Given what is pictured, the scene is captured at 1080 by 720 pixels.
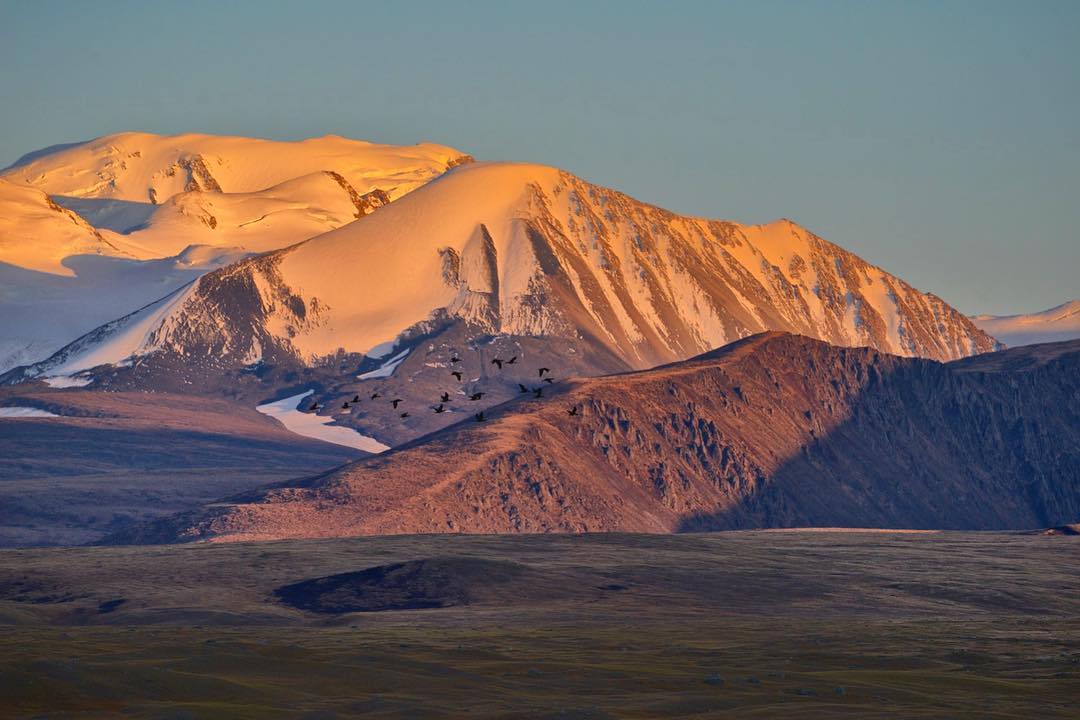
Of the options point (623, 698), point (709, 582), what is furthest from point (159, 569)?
point (623, 698)

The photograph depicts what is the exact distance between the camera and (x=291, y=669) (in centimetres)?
10294

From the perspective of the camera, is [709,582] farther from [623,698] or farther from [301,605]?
[623,698]

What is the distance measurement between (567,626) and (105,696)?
226ft

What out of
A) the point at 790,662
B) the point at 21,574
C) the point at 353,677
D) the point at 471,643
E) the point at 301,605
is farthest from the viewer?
the point at 21,574

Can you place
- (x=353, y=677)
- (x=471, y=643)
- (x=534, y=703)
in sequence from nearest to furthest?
(x=534, y=703), (x=353, y=677), (x=471, y=643)

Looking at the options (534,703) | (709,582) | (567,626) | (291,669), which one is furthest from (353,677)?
(709,582)

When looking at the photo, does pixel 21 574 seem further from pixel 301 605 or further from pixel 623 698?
pixel 623 698

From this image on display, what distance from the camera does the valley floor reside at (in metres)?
90.8

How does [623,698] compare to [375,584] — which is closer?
[623,698]

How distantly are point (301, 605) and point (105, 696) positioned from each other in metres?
90.7

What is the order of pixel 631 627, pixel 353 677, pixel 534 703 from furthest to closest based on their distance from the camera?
pixel 631 627 < pixel 353 677 < pixel 534 703

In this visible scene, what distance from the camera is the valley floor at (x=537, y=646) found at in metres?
90.8

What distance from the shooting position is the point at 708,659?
390ft

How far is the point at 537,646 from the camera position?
126438mm
